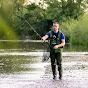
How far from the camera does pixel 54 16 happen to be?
78.8 metres

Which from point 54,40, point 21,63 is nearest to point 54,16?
point 21,63

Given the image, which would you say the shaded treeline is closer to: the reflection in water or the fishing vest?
the reflection in water

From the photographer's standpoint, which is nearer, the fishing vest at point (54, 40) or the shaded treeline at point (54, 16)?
the fishing vest at point (54, 40)

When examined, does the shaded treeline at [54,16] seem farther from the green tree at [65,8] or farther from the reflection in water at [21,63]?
the reflection in water at [21,63]

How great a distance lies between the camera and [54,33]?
11.2 m

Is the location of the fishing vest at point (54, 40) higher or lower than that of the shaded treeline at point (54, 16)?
higher

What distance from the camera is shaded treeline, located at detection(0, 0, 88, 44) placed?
50.0 meters

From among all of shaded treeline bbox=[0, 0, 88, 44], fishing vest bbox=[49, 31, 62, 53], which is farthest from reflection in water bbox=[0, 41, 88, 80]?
shaded treeline bbox=[0, 0, 88, 44]

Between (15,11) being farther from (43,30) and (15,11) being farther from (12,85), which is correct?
(12,85)

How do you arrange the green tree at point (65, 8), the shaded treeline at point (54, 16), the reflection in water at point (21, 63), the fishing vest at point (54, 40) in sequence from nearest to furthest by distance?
the fishing vest at point (54, 40) → the reflection in water at point (21, 63) → the shaded treeline at point (54, 16) → the green tree at point (65, 8)

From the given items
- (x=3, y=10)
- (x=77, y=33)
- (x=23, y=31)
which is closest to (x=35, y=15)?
(x=23, y=31)

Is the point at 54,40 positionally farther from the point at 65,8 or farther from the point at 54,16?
the point at 65,8

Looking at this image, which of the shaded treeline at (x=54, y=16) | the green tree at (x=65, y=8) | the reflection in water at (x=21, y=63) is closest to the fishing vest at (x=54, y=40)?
the reflection in water at (x=21, y=63)

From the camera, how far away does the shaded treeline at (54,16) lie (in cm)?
4996
